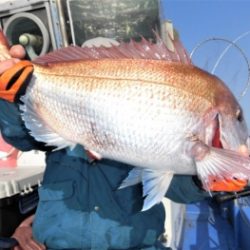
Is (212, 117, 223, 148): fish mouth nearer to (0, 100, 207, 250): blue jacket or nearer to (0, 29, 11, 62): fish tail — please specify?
(0, 100, 207, 250): blue jacket

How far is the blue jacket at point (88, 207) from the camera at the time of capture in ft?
5.55

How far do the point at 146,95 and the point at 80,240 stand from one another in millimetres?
735

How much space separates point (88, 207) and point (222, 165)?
691 millimetres

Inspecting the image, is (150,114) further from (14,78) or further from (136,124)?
(14,78)

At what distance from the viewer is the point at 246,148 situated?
1.27 metres

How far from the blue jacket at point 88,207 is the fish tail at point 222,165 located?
1.41 ft

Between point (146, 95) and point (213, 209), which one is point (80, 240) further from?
point (213, 209)

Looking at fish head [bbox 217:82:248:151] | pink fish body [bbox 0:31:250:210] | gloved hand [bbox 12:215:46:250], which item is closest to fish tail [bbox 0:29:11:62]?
pink fish body [bbox 0:31:250:210]

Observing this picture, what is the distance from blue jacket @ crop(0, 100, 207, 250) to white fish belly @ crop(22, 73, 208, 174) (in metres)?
0.45

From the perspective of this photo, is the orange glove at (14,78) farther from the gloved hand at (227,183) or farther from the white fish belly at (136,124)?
the gloved hand at (227,183)

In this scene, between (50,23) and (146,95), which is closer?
(146,95)

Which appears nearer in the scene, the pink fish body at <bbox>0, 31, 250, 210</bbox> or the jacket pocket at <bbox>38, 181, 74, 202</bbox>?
the pink fish body at <bbox>0, 31, 250, 210</bbox>

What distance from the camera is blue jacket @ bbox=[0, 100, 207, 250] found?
169cm

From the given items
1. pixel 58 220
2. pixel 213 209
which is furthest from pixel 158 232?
pixel 213 209
